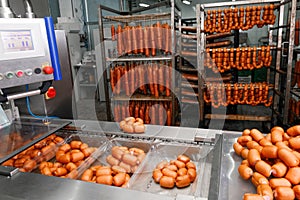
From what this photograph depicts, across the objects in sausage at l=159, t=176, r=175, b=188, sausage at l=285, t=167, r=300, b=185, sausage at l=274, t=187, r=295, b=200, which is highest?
sausage at l=285, t=167, r=300, b=185

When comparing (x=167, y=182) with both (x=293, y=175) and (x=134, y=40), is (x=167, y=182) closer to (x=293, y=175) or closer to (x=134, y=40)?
(x=293, y=175)

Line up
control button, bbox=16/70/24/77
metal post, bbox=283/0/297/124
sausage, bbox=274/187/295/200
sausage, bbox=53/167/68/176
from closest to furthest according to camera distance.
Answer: sausage, bbox=274/187/295/200 → control button, bbox=16/70/24/77 → sausage, bbox=53/167/68/176 → metal post, bbox=283/0/297/124

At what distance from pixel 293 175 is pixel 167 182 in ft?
1.54

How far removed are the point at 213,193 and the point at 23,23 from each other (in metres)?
1.00

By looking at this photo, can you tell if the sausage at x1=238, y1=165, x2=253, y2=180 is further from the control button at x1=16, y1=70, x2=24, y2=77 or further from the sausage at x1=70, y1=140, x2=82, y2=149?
the control button at x1=16, y1=70, x2=24, y2=77

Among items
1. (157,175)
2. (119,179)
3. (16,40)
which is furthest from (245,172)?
(16,40)

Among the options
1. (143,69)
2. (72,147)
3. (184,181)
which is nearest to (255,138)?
(184,181)

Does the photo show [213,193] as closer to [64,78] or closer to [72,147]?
[72,147]

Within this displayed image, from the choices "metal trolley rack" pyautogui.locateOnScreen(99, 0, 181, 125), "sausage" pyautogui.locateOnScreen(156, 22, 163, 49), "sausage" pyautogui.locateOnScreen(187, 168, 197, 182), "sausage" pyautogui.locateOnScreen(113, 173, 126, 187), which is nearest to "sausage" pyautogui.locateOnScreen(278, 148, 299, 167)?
"sausage" pyautogui.locateOnScreen(187, 168, 197, 182)

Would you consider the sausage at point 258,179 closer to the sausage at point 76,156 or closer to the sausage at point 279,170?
the sausage at point 279,170

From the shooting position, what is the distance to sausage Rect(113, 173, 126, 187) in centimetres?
95

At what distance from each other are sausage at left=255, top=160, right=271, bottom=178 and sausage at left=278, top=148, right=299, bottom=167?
0.19 ft

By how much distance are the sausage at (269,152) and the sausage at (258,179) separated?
10 cm

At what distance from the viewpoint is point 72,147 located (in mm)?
1246
